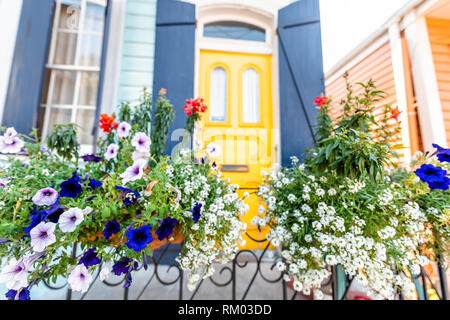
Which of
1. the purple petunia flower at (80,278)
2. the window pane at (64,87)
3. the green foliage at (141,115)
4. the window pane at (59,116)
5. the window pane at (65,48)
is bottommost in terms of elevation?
the purple petunia flower at (80,278)

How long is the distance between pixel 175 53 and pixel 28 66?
1.37 metres

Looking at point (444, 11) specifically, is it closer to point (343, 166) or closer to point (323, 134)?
point (323, 134)

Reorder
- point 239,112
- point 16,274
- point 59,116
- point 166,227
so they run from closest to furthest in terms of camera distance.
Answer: point 16,274 → point 166,227 → point 59,116 → point 239,112

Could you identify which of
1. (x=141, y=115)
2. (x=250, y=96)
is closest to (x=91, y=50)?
(x=141, y=115)

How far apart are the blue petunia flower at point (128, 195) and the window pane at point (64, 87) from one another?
194 centimetres

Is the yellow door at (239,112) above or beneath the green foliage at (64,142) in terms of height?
above

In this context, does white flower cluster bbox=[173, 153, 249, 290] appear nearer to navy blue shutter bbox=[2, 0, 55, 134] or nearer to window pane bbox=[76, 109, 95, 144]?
window pane bbox=[76, 109, 95, 144]

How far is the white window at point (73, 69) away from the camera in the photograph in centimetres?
204

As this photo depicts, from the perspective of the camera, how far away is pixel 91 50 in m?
2.14

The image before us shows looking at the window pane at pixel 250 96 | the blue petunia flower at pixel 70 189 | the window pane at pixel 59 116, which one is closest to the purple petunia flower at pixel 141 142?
the blue petunia flower at pixel 70 189

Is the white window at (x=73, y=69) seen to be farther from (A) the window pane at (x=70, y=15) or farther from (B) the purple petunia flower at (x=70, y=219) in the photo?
(B) the purple petunia flower at (x=70, y=219)

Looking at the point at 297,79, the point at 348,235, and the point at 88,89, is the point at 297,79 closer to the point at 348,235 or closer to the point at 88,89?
the point at 348,235

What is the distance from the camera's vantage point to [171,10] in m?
2.37
